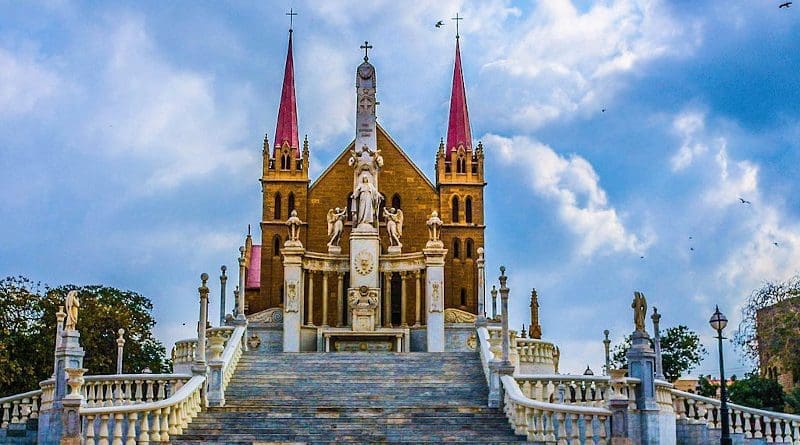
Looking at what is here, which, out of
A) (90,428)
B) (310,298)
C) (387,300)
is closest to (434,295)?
(387,300)

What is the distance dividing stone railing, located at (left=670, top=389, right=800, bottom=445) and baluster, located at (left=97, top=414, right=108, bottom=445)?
1288 centimetres

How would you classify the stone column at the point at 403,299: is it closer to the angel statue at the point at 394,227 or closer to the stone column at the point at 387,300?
the stone column at the point at 387,300

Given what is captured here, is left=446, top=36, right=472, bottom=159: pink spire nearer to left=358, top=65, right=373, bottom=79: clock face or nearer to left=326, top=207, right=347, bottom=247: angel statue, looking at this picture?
left=358, top=65, right=373, bottom=79: clock face

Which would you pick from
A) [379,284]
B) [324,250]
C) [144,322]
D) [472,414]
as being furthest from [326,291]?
[472,414]

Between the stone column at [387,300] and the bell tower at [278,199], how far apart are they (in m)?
14.3

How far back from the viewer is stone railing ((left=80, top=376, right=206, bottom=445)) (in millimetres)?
20281

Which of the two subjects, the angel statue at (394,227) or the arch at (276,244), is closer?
the angel statue at (394,227)

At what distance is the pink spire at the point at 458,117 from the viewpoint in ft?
196

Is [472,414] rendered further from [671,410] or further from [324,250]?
[324,250]

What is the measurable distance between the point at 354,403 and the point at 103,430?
7457 mm

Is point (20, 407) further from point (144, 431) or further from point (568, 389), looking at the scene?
point (568, 389)

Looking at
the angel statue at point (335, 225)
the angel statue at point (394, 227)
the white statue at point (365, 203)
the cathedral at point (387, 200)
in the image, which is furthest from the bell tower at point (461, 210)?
the white statue at point (365, 203)

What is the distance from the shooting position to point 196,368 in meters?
26.0

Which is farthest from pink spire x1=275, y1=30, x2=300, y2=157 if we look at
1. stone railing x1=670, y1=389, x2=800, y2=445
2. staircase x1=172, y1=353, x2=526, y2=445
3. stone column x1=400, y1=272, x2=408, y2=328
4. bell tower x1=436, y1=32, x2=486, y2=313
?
stone railing x1=670, y1=389, x2=800, y2=445
